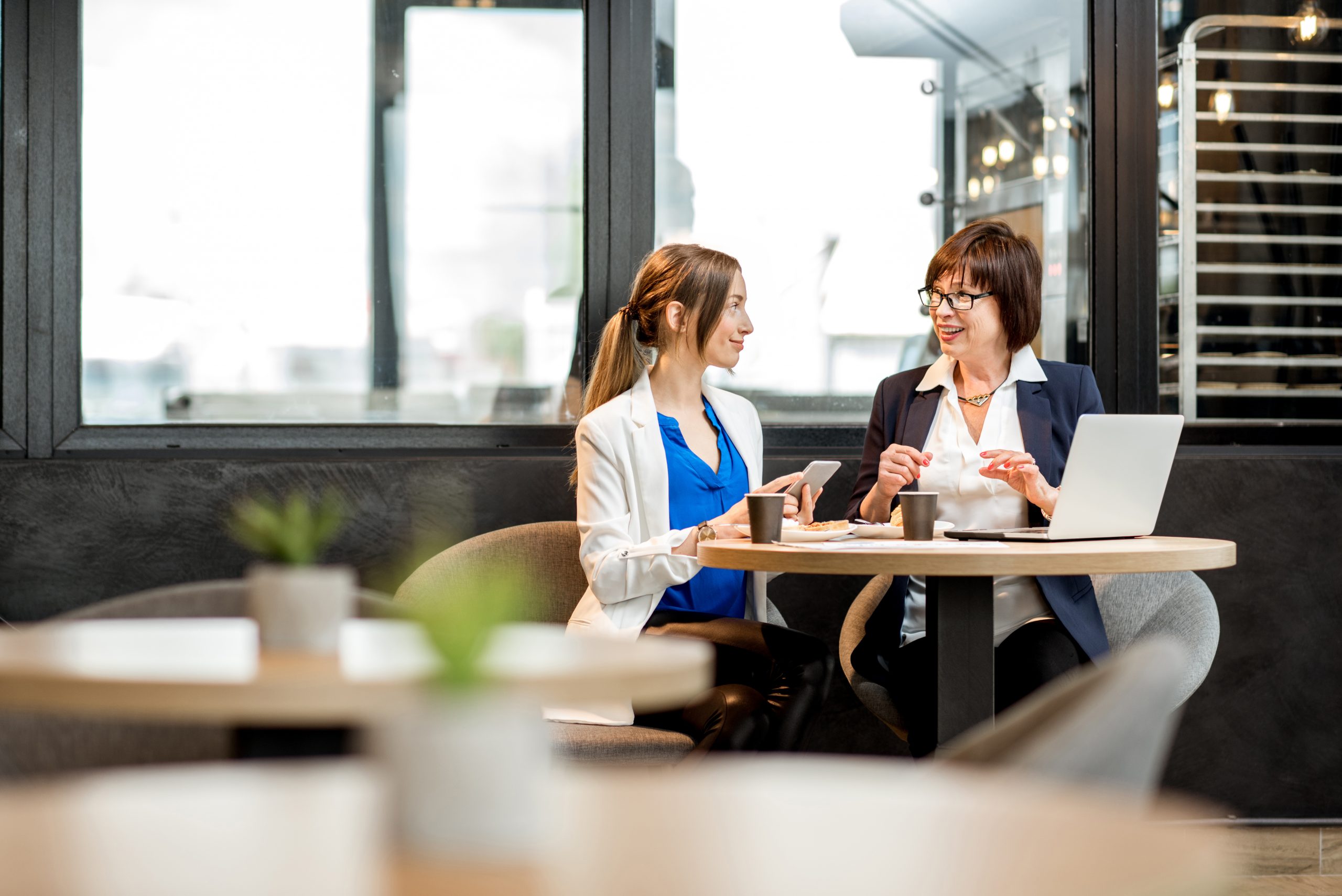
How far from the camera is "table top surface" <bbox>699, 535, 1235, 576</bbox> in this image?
6.59 feet

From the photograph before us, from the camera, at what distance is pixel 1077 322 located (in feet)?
12.2

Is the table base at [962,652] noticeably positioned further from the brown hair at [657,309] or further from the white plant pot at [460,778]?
the white plant pot at [460,778]

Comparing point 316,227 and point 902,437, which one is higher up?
point 316,227

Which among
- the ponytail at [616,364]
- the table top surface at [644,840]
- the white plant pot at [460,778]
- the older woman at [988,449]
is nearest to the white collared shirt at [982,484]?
the older woman at [988,449]

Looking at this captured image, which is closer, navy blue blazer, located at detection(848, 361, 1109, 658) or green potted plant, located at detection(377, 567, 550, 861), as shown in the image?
green potted plant, located at detection(377, 567, 550, 861)

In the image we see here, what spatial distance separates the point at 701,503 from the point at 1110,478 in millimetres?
910

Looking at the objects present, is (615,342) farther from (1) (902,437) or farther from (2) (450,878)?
(2) (450,878)

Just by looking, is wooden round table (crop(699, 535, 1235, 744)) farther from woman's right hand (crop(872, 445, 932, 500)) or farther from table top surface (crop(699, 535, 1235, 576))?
woman's right hand (crop(872, 445, 932, 500))

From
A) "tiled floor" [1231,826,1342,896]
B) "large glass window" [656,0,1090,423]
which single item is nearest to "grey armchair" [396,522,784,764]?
"large glass window" [656,0,1090,423]

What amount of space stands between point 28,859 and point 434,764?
0.20 meters

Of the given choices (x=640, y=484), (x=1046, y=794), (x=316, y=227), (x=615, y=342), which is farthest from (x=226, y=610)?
(x=316, y=227)

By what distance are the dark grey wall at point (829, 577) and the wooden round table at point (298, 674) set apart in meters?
2.12

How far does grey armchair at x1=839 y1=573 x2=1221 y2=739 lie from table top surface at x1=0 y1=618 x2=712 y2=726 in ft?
5.36

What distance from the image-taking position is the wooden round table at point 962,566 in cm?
202
